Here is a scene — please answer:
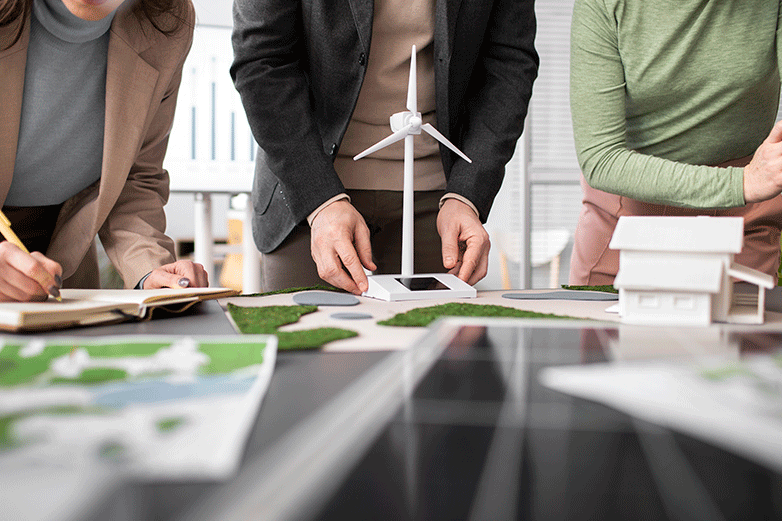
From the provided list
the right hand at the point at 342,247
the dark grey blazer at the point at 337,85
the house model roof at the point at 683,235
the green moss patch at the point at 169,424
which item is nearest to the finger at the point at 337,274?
the right hand at the point at 342,247

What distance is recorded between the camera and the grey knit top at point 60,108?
1.11m

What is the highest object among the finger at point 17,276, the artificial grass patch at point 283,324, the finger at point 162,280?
the finger at point 17,276

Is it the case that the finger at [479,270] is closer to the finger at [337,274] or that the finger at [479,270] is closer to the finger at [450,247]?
the finger at [450,247]

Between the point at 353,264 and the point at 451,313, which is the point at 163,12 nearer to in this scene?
the point at 353,264

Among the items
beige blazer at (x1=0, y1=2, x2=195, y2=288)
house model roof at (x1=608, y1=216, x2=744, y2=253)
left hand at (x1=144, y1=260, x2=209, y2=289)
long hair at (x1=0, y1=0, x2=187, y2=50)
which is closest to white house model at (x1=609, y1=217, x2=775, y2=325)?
house model roof at (x1=608, y1=216, x2=744, y2=253)

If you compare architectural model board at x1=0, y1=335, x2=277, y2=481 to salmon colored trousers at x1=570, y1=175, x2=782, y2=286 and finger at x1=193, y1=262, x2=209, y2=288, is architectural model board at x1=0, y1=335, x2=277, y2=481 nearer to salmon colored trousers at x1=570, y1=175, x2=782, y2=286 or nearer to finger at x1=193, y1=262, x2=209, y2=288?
finger at x1=193, y1=262, x2=209, y2=288

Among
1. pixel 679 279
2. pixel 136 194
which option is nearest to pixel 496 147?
pixel 679 279

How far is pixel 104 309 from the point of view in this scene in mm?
728

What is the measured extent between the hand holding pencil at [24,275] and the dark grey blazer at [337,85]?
50 cm

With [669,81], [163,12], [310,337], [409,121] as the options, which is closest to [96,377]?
[310,337]

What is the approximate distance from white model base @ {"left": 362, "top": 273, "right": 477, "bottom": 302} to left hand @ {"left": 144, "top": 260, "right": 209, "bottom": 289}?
0.31 m

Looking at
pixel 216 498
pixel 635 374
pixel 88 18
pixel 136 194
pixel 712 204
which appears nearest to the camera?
pixel 216 498

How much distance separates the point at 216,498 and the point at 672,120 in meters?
1.45

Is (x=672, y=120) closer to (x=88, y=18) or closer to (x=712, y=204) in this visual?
(x=712, y=204)
